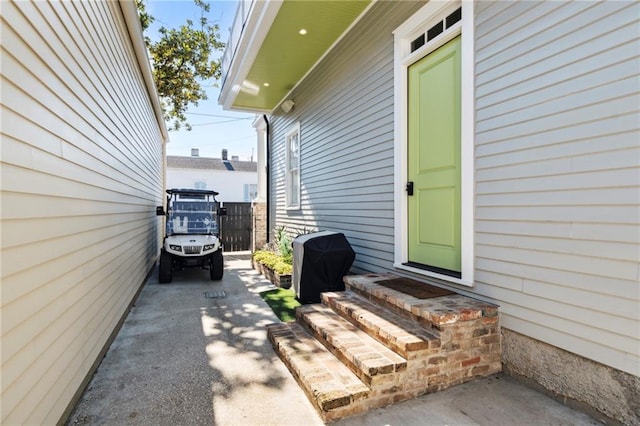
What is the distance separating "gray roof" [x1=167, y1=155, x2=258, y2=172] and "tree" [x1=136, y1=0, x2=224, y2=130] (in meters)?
10.7

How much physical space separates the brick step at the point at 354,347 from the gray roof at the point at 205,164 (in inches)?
786

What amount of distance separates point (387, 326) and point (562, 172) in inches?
65.4

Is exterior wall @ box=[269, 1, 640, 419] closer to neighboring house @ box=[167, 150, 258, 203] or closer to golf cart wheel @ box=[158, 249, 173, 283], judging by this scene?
golf cart wheel @ box=[158, 249, 173, 283]

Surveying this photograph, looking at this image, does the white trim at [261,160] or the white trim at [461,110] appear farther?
the white trim at [261,160]

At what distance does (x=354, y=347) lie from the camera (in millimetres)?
2641

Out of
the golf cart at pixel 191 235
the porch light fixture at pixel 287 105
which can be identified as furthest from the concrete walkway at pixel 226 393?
the porch light fixture at pixel 287 105

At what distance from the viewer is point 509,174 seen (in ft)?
8.72

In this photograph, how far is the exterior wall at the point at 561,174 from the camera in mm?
2002

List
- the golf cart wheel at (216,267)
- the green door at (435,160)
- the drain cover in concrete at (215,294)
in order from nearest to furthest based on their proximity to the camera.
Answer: the green door at (435,160) → the drain cover in concrete at (215,294) → the golf cart wheel at (216,267)

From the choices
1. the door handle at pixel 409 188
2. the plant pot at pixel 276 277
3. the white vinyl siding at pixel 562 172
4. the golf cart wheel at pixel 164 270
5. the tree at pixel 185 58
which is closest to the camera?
the white vinyl siding at pixel 562 172

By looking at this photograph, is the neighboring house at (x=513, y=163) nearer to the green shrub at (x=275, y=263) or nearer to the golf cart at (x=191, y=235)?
the green shrub at (x=275, y=263)

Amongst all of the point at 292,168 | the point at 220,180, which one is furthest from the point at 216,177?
the point at 292,168

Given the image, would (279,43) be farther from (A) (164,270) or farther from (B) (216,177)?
(B) (216,177)

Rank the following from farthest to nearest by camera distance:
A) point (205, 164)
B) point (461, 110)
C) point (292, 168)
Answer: point (205, 164) → point (292, 168) → point (461, 110)
